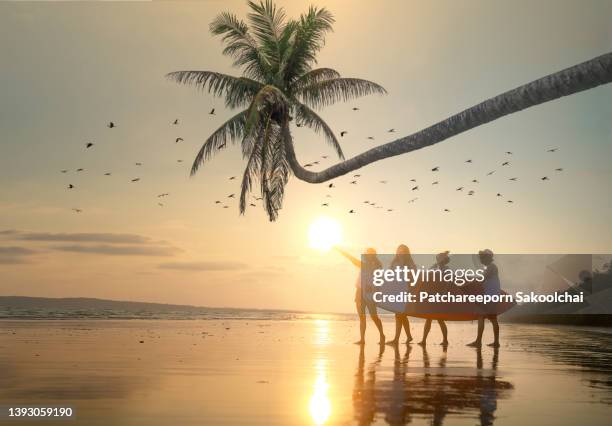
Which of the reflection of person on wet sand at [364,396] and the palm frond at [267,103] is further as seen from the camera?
the palm frond at [267,103]

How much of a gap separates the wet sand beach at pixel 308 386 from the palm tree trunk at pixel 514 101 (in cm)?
364

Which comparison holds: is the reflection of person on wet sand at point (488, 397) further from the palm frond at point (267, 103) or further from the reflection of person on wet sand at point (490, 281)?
the palm frond at point (267, 103)

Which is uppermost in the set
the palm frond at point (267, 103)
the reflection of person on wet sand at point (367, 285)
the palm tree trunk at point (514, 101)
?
the palm frond at point (267, 103)

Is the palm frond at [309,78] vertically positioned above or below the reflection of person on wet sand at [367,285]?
above

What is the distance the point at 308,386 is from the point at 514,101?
4620mm

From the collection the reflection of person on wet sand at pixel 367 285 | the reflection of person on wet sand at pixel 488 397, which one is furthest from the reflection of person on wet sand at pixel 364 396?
the reflection of person on wet sand at pixel 367 285

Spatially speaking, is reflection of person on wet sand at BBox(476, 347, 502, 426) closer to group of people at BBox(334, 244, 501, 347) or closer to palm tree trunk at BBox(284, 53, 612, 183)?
palm tree trunk at BBox(284, 53, 612, 183)

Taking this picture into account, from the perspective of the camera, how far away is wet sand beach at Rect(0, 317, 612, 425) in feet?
23.0

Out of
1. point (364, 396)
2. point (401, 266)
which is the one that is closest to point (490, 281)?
point (401, 266)

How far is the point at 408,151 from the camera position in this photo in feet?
37.5

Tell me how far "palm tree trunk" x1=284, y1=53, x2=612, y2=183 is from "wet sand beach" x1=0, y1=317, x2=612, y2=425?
364 centimetres

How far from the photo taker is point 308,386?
9180 millimetres

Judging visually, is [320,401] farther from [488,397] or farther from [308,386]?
[488,397]

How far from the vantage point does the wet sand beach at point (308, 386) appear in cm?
702
